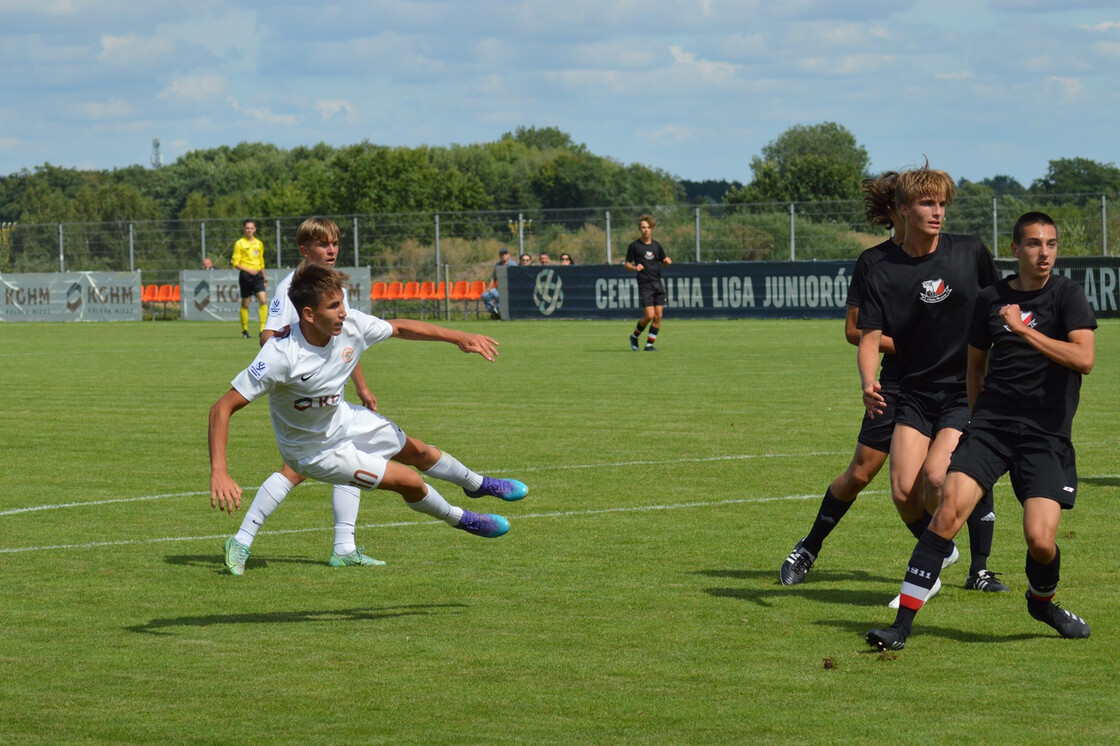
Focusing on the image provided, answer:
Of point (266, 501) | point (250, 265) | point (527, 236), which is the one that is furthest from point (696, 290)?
point (266, 501)

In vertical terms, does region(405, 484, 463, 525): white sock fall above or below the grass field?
above

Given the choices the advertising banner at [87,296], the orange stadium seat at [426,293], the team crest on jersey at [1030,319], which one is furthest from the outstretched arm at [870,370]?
the advertising banner at [87,296]

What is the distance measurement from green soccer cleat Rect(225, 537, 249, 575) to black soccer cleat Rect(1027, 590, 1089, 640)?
397 cm

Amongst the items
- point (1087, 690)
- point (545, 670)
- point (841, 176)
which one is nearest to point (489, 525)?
point (545, 670)

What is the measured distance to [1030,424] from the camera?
6.12 m

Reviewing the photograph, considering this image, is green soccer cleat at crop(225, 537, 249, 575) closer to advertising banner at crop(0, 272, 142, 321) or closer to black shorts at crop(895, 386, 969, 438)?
black shorts at crop(895, 386, 969, 438)

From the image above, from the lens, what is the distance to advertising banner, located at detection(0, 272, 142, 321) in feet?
147

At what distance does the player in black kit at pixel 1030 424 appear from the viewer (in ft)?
19.8

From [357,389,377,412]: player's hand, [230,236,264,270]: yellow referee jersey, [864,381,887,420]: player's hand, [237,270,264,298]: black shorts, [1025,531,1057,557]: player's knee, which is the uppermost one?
[230,236,264,270]: yellow referee jersey

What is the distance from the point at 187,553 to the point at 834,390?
1079 centimetres

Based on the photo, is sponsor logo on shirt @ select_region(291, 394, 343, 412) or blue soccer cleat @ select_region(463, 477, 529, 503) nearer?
sponsor logo on shirt @ select_region(291, 394, 343, 412)

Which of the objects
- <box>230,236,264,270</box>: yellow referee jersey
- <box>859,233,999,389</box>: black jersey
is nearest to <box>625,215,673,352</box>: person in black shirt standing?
<box>230,236,264,270</box>: yellow referee jersey

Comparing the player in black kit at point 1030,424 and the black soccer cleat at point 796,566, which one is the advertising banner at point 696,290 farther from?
the player in black kit at point 1030,424

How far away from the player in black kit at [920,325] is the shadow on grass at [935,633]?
12.7 inches
